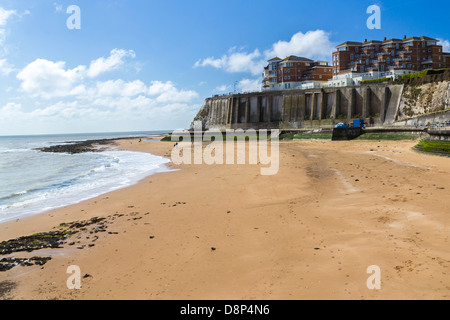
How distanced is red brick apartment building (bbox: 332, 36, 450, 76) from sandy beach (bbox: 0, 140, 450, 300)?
189ft

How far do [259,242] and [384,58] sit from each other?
2829 inches

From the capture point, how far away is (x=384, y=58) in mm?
67688

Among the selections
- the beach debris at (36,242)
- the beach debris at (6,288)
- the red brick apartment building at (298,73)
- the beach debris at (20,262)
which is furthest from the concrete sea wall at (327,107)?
the beach debris at (6,288)

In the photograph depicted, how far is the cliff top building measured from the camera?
6475 centimetres

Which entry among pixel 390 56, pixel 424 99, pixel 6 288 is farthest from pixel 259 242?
pixel 390 56

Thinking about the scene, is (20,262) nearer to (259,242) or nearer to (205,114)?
(259,242)

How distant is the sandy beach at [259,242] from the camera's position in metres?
6.92

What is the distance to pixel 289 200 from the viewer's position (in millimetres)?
14633

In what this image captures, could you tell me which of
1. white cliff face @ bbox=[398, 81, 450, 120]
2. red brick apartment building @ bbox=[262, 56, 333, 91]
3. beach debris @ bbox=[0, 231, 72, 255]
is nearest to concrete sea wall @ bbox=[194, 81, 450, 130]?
white cliff face @ bbox=[398, 81, 450, 120]

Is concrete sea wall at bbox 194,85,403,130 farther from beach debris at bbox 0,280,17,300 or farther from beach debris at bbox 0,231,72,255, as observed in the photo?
beach debris at bbox 0,280,17,300

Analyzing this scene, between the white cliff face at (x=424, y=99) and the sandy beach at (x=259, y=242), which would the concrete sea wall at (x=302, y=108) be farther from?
the sandy beach at (x=259, y=242)

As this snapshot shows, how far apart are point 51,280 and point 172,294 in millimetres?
3653
